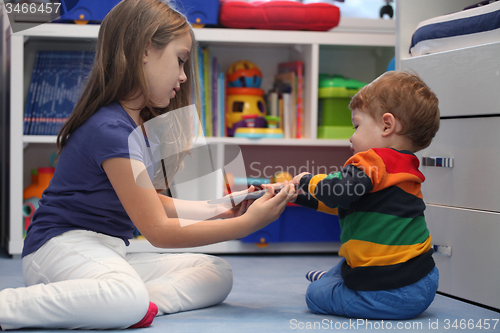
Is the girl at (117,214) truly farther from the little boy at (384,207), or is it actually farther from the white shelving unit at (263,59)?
the white shelving unit at (263,59)

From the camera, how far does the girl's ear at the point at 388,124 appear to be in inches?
34.2

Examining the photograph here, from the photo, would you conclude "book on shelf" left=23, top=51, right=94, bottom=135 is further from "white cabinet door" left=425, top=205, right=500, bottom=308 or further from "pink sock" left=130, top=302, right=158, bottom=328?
"white cabinet door" left=425, top=205, right=500, bottom=308

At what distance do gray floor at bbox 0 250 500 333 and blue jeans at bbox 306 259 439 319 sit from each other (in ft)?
0.06

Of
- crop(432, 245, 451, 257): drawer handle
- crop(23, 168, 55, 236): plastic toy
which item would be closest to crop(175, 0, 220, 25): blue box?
crop(23, 168, 55, 236): plastic toy

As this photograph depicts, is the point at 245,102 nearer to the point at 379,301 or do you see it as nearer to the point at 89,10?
the point at 89,10

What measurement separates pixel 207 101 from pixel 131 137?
0.76m

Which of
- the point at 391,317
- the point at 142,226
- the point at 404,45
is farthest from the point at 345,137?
the point at 142,226

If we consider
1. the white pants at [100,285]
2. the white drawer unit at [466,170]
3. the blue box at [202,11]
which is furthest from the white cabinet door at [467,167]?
the blue box at [202,11]

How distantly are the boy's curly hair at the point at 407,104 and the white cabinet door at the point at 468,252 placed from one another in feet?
0.77

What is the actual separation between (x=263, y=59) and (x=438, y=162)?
0.95 metres

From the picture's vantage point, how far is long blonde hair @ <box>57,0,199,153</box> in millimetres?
868

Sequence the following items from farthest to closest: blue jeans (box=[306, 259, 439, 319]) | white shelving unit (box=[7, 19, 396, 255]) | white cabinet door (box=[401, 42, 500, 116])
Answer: white shelving unit (box=[7, 19, 396, 255]) < white cabinet door (box=[401, 42, 500, 116]) < blue jeans (box=[306, 259, 439, 319])

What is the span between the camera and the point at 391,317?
2.83 feet

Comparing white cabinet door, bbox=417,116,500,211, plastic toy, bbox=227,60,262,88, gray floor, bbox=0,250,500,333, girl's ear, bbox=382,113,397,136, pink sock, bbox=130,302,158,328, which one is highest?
plastic toy, bbox=227,60,262,88
